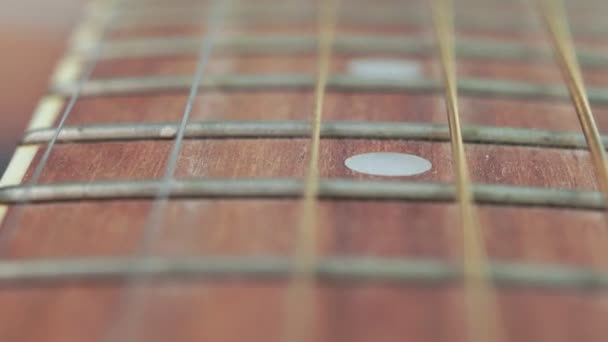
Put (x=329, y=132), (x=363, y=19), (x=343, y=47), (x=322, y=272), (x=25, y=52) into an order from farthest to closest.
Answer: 1. (x=25, y=52)
2. (x=363, y=19)
3. (x=343, y=47)
4. (x=329, y=132)
5. (x=322, y=272)

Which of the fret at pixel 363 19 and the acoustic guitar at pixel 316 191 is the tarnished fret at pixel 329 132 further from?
the fret at pixel 363 19

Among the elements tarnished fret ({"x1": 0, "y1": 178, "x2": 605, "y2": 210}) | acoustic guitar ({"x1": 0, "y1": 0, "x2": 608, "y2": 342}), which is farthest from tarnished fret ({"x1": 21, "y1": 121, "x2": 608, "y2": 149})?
tarnished fret ({"x1": 0, "y1": 178, "x2": 605, "y2": 210})

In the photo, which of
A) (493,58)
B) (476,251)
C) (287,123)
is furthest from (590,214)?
(493,58)

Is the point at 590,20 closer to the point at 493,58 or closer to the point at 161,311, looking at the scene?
the point at 493,58

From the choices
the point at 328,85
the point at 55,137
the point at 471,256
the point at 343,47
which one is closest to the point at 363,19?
the point at 343,47

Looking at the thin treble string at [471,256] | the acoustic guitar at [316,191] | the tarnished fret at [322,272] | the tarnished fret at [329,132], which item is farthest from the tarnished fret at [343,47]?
the tarnished fret at [322,272]

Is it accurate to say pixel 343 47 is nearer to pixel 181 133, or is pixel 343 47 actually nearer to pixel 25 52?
pixel 181 133

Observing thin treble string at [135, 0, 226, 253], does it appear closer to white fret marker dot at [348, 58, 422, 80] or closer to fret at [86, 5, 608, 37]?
fret at [86, 5, 608, 37]
